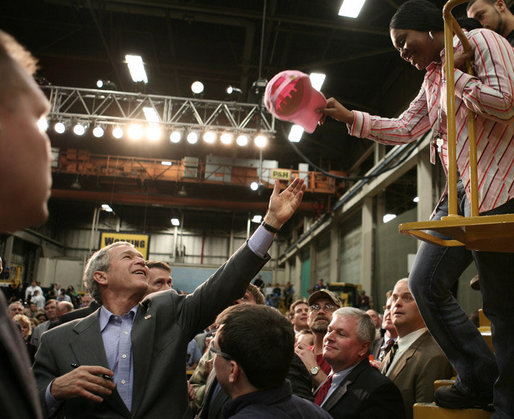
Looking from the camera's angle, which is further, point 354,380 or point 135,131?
point 135,131

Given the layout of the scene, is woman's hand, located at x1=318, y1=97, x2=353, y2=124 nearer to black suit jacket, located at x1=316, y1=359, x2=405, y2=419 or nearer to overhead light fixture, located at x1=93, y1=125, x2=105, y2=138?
black suit jacket, located at x1=316, y1=359, x2=405, y2=419

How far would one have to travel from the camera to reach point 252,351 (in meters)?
1.77

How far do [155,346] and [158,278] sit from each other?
1.86 metres

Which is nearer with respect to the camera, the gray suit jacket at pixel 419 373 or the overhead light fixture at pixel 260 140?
the gray suit jacket at pixel 419 373

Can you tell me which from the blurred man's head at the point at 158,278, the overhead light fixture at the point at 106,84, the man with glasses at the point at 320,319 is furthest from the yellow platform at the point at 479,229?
the overhead light fixture at the point at 106,84

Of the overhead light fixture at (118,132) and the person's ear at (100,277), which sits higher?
the overhead light fixture at (118,132)

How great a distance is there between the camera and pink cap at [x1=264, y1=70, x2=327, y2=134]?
2340 mm

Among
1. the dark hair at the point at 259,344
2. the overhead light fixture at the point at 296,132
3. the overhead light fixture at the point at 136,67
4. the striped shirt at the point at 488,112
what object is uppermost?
the overhead light fixture at the point at 136,67

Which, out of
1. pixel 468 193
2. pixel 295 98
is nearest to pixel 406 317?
pixel 468 193

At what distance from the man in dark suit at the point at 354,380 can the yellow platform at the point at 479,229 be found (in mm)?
1165

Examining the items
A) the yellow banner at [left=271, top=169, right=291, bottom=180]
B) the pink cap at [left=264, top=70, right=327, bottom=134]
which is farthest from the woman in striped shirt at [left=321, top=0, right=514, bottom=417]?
the yellow banner at [left=271, top=169, right=291, bottom=180]

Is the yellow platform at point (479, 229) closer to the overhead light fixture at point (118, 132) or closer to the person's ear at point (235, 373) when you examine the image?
the person's ear at point (235, 373)

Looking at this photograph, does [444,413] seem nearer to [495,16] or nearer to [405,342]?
[405,342]

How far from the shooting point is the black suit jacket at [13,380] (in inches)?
31.4
